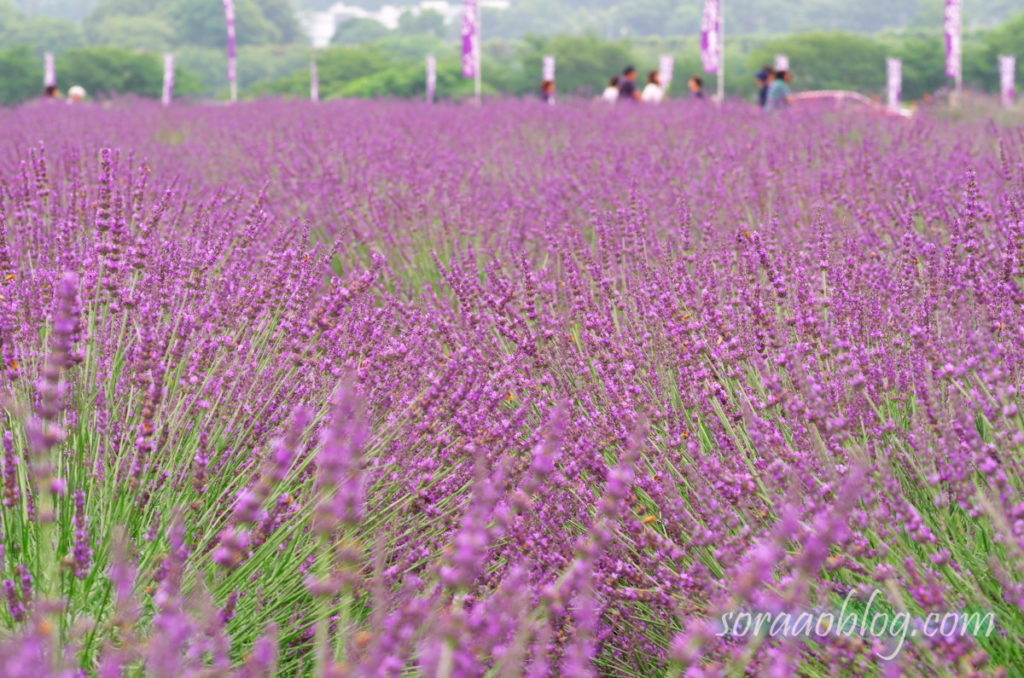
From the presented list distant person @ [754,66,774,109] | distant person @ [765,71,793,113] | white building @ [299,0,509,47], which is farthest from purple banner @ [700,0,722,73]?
white building @ [299,0,509,47]

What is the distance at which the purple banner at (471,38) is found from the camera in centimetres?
1673

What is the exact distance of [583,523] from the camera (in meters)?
2.27

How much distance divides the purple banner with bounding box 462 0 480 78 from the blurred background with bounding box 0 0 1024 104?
6.31 feet

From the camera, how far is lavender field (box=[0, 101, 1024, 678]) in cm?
140

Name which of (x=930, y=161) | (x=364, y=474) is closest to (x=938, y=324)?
(x=364, y=474)

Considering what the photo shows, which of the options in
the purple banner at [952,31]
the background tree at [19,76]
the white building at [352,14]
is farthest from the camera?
the white building at [352,14]

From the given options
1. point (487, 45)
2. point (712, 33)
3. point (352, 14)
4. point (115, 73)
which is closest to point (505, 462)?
point (712, 33)

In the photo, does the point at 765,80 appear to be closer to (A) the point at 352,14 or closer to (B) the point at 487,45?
(B) the point at 487,45

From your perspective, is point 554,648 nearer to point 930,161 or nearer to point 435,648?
point 435,648

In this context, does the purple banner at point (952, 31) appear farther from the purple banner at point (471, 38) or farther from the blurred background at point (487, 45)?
the purple banner at point (471, 38)

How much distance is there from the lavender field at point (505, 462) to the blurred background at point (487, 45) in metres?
14.2

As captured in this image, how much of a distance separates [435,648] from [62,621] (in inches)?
29.2

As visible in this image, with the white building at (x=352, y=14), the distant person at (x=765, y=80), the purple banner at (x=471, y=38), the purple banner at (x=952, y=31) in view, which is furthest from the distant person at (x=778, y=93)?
the white building at (x=352, y=14)

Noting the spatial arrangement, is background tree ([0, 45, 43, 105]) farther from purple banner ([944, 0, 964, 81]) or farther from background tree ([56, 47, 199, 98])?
purple banner ([944, 0, 964, 81])
